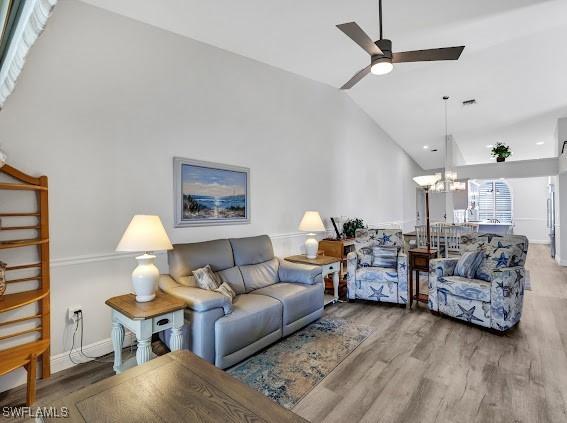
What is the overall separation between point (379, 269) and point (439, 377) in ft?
5.80

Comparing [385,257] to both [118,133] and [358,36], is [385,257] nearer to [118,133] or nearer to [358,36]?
[358,36]

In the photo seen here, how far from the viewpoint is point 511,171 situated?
7680 mm

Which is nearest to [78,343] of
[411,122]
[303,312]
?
[303,312]

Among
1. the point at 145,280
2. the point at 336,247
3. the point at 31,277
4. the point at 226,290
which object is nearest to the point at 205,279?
the point at 226,290

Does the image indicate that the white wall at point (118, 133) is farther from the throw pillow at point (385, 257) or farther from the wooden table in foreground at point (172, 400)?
the wooden table in foreground at point (172, 400)

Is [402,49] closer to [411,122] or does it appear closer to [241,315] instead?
[411,122]

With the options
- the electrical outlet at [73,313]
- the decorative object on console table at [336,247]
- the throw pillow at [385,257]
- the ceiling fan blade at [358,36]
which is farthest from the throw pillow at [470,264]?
the electrical outlet at [73,313]

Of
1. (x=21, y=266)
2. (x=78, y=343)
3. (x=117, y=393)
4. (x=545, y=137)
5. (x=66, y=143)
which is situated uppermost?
→ (x=545, y=137)

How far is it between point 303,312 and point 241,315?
90 cm

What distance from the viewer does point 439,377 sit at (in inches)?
88.0

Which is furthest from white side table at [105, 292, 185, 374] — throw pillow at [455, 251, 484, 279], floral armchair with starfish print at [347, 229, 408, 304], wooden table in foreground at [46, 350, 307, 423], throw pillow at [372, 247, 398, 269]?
throw pillow at [455, 251, 484, 279]

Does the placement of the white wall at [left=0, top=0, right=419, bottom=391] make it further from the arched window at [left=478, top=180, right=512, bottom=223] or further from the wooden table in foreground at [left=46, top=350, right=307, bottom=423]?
the arched window at [left=478, top=180, right=512, bottom=223]

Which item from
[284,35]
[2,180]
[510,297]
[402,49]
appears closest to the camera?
[2,180]

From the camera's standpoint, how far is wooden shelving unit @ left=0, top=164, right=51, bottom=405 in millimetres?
1947
